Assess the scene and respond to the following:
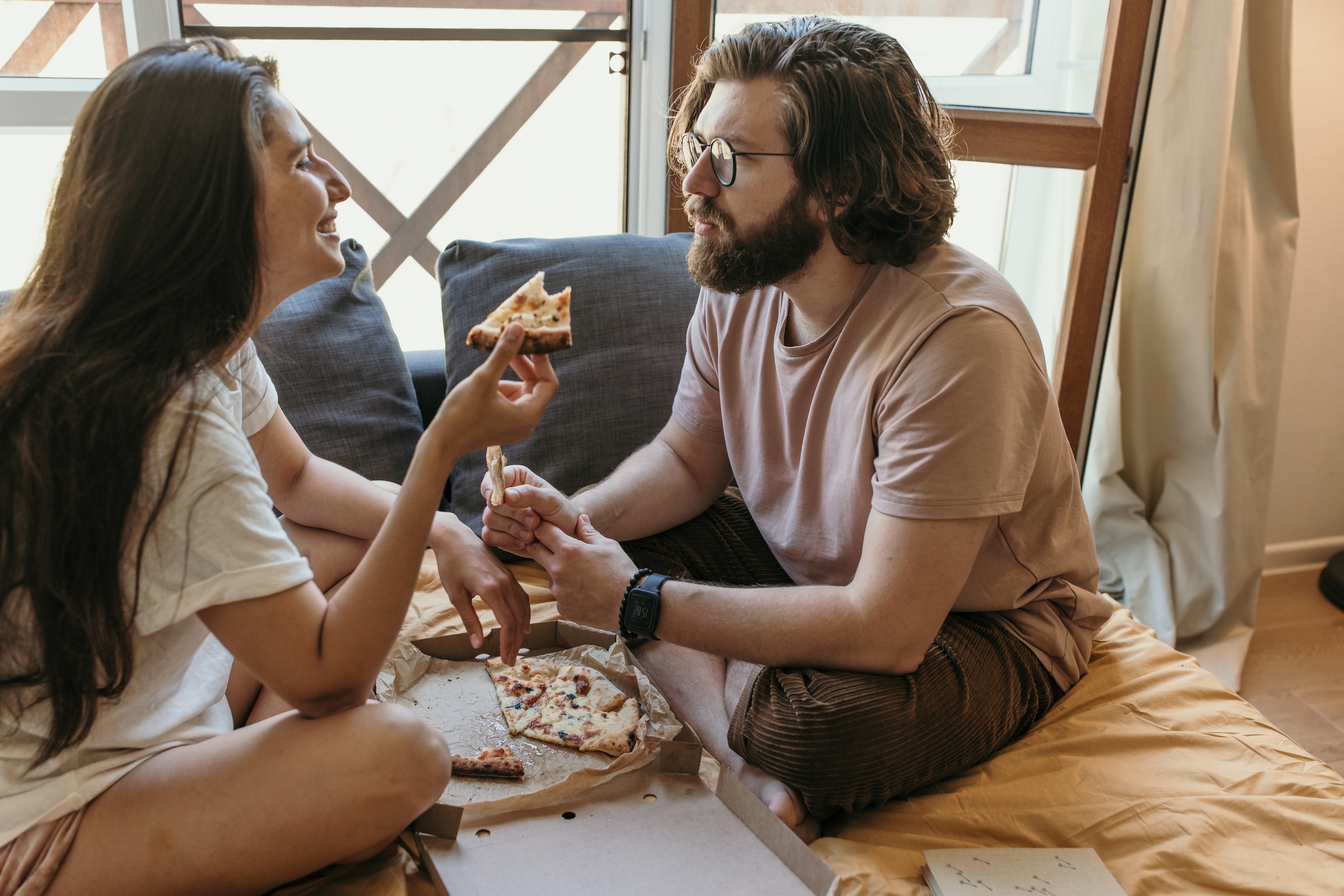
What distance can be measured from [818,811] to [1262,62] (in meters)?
2.08

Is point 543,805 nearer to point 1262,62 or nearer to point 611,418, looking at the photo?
point 611,418

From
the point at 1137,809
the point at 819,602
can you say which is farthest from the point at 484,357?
the point at 1137,809

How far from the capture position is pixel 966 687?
4.88 ft

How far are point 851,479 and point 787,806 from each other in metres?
0.48

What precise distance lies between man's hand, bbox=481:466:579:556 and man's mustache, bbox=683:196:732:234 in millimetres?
500

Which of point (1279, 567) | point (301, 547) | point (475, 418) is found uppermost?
point (475, 418)

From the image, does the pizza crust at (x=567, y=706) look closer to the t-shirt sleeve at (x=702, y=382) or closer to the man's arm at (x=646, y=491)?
the man's arm at (x=646, y=491)

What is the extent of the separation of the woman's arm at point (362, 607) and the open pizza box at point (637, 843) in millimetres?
313

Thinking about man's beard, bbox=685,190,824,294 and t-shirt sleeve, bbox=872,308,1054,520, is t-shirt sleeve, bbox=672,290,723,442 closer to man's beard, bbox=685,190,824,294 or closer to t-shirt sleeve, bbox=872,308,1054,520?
man's beard, bbox=685,190,824,294

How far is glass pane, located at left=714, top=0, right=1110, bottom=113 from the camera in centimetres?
253

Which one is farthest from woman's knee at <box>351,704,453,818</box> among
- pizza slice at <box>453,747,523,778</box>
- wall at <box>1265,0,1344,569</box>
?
wall at <box>1265,0,1344,569</box>

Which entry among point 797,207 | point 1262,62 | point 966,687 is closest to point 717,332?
point 797,207

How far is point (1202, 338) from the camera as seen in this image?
8.30 feet

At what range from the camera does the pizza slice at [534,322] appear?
126 centimetres
